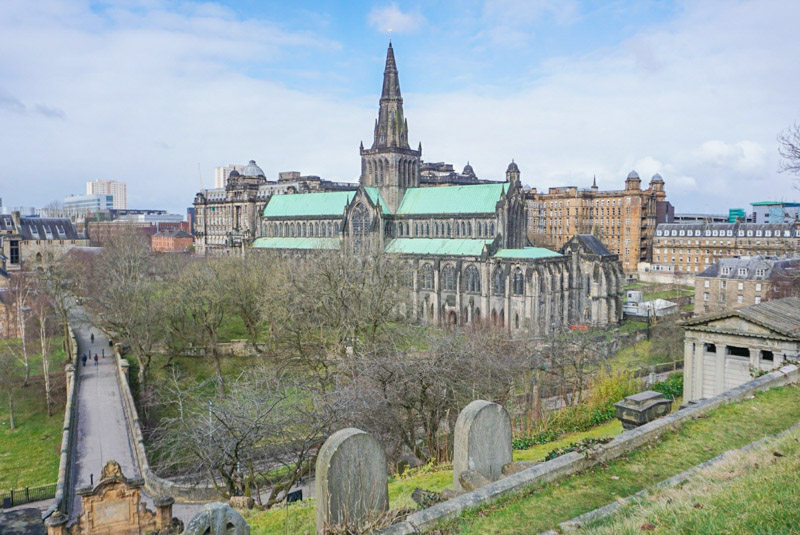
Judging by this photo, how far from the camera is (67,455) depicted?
23.4 meters

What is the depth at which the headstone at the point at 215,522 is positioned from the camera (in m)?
7.81

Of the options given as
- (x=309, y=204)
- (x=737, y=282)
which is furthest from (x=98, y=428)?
(x=737, y=282)

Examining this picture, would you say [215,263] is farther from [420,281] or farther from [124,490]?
[124,490]

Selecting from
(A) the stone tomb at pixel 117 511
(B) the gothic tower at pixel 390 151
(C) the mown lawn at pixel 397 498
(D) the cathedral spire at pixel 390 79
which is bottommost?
(A) the stone tomb at pixel 117 511

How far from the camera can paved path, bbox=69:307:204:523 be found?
73.0 ft

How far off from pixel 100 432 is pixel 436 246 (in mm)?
40236

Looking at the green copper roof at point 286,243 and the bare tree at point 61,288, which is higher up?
the green copper roof at point 286,243

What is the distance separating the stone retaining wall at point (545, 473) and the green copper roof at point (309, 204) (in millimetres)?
59269

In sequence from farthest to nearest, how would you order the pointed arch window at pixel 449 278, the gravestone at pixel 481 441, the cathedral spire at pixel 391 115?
the cathedral spire at pixel 391 115 < the pointed arch window at pixel 449 278 < the gravestone at pixel 481 441

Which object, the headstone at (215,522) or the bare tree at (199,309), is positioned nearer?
the headstone at (215,522)

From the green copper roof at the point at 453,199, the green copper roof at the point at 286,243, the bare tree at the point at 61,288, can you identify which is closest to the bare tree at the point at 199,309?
the bare tree at the point at 61,288

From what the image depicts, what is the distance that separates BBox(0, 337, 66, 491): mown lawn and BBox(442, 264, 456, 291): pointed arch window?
1353 inches

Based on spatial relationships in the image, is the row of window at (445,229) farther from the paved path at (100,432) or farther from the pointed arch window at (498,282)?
the paved path at (100,432)

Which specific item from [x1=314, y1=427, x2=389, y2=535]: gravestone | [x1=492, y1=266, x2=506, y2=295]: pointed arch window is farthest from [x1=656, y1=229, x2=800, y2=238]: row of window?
[x1=314, y1=427, x2=389, y2=535]: gravestone
